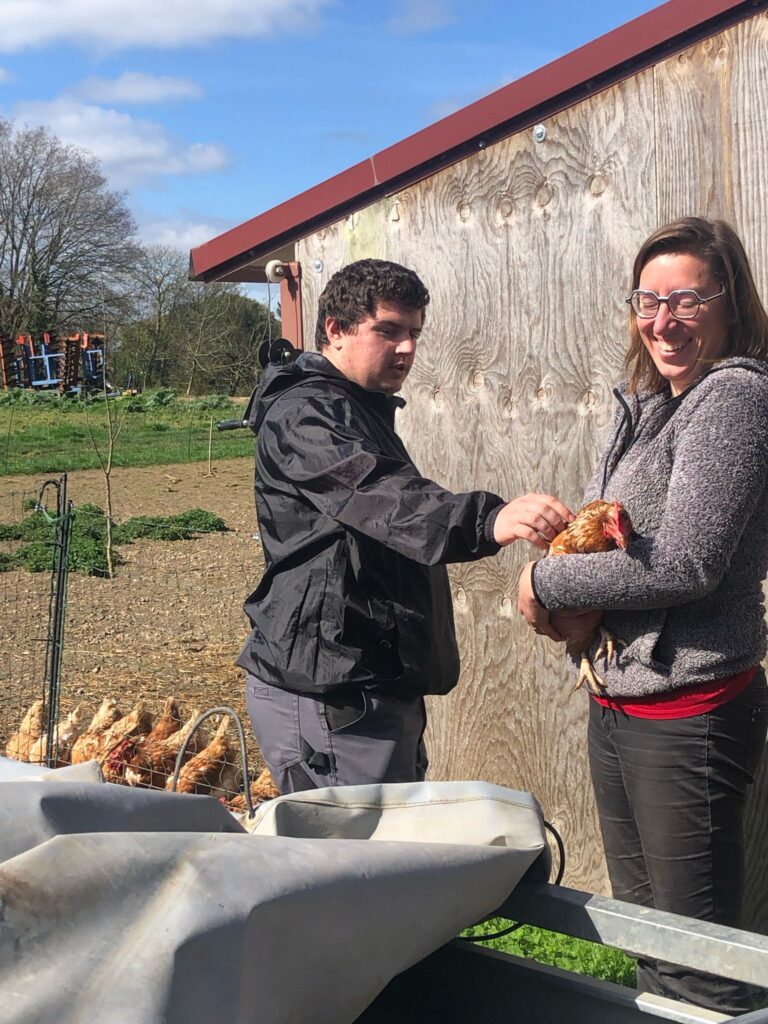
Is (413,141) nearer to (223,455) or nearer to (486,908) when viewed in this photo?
(486,908)

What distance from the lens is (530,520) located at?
92.0 inches

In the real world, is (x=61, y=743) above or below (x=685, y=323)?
below

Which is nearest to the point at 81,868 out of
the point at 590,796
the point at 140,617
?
the point at 590,796

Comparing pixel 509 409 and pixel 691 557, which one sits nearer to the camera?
pixel 691 557

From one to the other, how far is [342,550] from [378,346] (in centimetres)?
57

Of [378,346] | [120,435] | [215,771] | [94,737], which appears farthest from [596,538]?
[120,435]

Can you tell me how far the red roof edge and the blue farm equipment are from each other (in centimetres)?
4122

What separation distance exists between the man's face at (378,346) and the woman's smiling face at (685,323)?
0.64m

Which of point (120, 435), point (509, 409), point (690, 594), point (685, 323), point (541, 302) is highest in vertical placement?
point (120, 435)

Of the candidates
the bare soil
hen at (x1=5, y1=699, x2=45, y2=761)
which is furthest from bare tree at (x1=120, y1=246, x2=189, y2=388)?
hen at (x1=5, y1=699, x2=45, y2=761)

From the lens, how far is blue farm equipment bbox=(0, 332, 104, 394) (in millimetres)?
44844

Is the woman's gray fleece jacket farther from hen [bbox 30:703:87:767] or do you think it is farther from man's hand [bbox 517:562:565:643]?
hen [bbox 30:703:87:767]

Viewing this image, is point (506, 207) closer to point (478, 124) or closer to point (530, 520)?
point (478, 124)

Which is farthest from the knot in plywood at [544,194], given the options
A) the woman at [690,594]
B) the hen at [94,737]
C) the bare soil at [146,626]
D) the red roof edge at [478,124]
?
the bare soil at [146,626]
